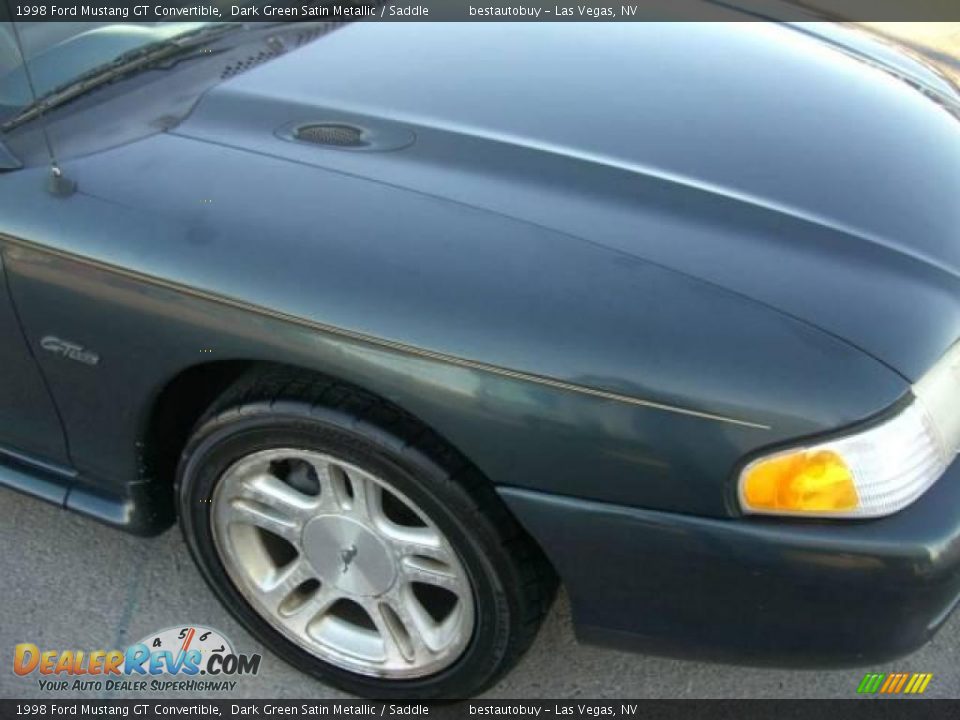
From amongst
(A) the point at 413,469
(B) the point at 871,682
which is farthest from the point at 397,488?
(B) the point at 871,682

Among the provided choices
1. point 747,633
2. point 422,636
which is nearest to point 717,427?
point 747,633

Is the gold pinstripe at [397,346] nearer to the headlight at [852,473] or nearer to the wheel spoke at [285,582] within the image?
the headlight at [852,473]

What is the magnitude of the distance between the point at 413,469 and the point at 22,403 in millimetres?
963

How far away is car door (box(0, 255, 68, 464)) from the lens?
1841 mm

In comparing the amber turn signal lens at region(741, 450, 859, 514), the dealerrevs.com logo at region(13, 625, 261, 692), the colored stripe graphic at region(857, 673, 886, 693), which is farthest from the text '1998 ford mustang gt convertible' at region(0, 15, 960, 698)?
the colored stripe graphic at region(857, 673, 886, 693)

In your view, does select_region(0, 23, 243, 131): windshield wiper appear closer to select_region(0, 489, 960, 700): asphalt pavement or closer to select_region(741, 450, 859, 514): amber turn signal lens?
select_region(0, 489, 960, 700): asphalt pavement

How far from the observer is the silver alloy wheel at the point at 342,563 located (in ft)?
5.74

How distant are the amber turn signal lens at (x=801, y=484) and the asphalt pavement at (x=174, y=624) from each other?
58 centimetres

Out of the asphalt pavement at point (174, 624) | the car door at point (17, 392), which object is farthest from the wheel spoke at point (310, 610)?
the car door at point (17, 392)

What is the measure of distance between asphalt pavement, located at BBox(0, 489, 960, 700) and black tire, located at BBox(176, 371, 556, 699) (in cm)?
32

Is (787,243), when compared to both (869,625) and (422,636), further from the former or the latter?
(422,636)

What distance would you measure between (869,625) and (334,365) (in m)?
1.00

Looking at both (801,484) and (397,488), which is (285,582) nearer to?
(397,488)

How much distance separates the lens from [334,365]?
1560 millimetres
